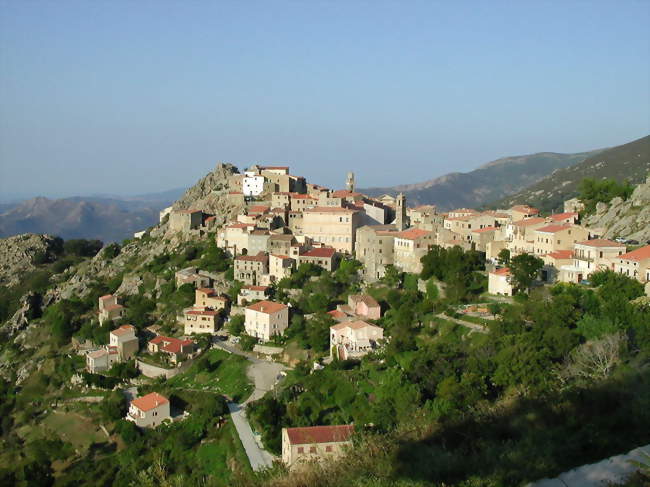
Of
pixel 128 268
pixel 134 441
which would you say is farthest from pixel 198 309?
pixel 128 268

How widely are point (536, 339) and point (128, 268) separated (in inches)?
1450

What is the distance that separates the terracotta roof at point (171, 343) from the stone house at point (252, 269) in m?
5.83

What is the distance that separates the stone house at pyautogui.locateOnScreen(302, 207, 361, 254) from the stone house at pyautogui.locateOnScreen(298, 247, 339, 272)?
6.29 ft

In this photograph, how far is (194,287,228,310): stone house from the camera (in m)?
39.3

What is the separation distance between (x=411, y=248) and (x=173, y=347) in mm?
14635

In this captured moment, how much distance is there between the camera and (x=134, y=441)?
A: 29422 millimetres

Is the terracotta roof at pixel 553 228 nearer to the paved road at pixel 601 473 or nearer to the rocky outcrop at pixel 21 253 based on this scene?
the paved road at pixel 601 473

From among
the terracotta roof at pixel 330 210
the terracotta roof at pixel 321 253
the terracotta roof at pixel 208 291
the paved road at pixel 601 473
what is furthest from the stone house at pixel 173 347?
the paved road at pixel 601 473

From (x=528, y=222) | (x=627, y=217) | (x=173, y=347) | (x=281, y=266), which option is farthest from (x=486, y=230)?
(x=173, y=347)

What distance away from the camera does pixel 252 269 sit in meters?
40.8

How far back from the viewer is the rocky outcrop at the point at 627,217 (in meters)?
36.9

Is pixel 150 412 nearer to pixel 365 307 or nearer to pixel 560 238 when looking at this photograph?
pixel 365 307

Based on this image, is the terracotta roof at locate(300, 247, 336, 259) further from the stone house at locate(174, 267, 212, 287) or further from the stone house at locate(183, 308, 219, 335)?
the stone house at locate(174, 267, 212, 287)

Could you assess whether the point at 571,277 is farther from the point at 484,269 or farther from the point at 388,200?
the point at 388,200
